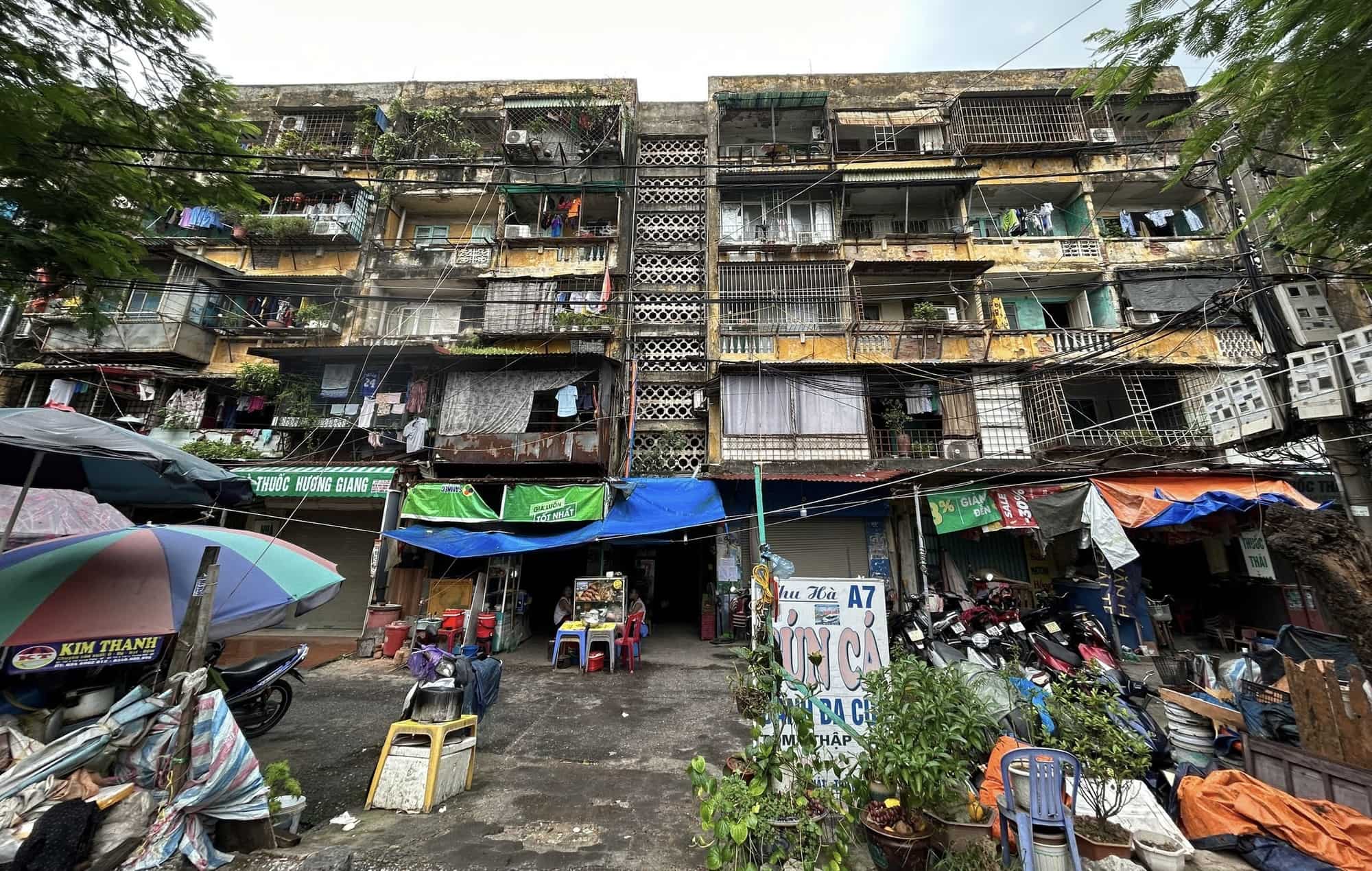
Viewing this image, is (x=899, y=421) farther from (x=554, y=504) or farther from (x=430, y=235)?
(x=430, y=235)

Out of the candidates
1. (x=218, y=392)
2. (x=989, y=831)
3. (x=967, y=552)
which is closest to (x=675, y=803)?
(x=989, y=831)

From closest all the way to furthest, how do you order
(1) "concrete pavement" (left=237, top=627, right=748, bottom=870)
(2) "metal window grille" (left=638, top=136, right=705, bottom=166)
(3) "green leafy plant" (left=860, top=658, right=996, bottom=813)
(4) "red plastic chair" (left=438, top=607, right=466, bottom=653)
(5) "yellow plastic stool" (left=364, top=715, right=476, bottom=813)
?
(3) "green leafy plant" (left=860, top=658, right=996, bottom=813), (1) "concrete pavement" (left=237, top=627, right=748, bottom=870), (5) "yellow plastic stool" (left=364, top=715, right=476, bottom=813), (4) "red plastic chair" (left=438, top=607, right=466, bottom=653), (2) "metal window grille" (left=638, top=136, right=705, bottom=166)

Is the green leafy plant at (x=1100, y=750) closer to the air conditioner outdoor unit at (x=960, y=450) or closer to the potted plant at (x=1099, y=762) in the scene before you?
the potted plant at (x=1099, y=762)

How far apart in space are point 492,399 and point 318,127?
12810 millimetres

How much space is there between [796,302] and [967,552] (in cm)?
849

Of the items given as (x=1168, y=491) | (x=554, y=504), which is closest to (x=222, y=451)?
(x=554, y=504)

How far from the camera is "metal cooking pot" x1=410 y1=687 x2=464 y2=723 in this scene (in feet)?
15.6

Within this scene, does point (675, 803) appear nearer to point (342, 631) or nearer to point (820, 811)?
point (820, 811)

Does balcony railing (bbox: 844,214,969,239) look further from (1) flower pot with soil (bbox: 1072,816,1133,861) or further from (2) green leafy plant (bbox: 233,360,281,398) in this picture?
(2) green leafy plant (bbox: 233,360,281,398)

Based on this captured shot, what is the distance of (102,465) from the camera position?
614cm

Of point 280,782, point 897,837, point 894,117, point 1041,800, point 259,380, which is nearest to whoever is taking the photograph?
point 1041,800

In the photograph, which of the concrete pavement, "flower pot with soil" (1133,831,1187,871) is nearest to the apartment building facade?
the concrete pavement

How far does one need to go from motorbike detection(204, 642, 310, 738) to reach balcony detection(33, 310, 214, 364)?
13.2m

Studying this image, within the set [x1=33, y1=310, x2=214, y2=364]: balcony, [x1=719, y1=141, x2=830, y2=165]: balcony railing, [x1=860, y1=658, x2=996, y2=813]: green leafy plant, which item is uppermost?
[x1=719, y1=141, x2=830, y2=165]: balcony railing
